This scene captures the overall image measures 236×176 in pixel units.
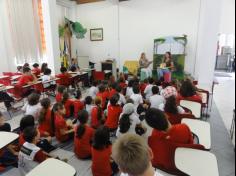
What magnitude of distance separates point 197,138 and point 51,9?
5944 mm

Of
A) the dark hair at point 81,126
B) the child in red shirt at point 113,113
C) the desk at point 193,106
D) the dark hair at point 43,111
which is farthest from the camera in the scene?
the child in red shirt at point 113,113

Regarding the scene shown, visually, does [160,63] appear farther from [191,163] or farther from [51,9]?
[191,163]

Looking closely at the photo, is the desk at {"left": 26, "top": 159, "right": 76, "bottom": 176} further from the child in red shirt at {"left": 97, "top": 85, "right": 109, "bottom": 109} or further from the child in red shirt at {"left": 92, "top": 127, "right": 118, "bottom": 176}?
the child in red shirt at {"left": 97, "top": 85, "right": 109, "bottom": 109}

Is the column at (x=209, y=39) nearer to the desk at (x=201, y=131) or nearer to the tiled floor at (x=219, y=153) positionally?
the tiled floor at (x=219, y=153)

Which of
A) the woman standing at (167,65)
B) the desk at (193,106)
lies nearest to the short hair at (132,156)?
the desk at (193,106)

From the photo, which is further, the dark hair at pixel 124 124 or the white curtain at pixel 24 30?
the white curtain at pixel 24 30

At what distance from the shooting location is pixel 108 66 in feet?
26.8

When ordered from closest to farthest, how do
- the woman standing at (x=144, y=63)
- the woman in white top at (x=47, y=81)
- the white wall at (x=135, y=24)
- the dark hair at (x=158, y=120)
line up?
the dark hair at (x=158, y=120), the woman in white top at (x=47, y=81), the white wall at (x=135, y=24), the woman standing at (x=144, y=63)

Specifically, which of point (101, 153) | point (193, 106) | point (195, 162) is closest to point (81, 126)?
point (101, 153)

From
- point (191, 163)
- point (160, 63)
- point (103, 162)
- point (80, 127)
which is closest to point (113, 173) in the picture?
point (103, 162)

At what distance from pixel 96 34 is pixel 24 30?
10.1 feet

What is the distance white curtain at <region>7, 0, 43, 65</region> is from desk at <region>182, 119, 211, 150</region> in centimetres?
667

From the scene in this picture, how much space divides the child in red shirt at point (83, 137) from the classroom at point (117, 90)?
0.05 feet

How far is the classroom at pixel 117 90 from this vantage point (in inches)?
67.2
